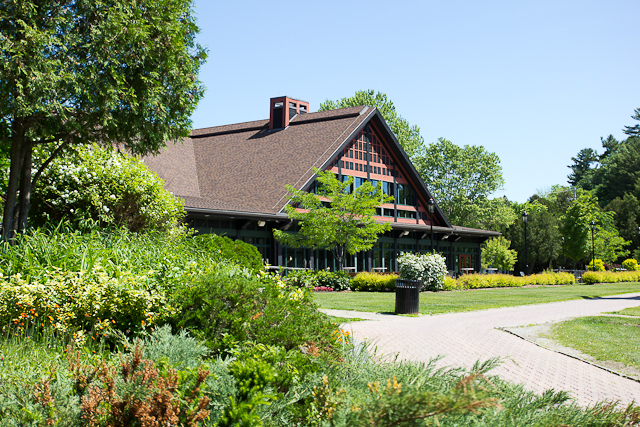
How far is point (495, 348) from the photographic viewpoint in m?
8.68

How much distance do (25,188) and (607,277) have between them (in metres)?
38.1

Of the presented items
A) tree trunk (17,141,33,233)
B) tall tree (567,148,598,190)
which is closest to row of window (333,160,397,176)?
tree trunk (17,141,33,233)

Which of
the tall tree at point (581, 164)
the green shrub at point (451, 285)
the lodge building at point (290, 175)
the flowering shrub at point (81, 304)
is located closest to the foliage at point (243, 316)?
the flowering shrub at point (81, 304)

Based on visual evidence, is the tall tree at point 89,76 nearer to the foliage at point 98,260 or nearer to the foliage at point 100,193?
the foliage at point 100,193

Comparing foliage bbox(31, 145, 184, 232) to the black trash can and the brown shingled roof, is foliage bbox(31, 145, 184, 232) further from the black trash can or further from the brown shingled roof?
the brown shingled roof

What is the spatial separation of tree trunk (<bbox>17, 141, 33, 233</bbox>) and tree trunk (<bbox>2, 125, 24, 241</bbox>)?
88 mm

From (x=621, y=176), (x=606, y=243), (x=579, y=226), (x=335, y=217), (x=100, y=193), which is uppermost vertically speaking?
(x=621, y=176)

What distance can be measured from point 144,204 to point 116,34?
4.43 metres

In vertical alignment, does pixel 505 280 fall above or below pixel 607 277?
above

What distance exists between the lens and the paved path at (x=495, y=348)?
6.38m

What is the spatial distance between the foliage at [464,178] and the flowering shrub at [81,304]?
50201 millimetres

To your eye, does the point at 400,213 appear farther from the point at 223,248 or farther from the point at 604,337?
the point at 223,248

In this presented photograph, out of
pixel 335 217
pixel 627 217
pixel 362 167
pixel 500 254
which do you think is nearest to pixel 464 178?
pixel 500 254

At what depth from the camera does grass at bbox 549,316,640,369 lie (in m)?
8.29
